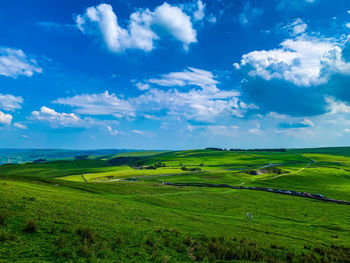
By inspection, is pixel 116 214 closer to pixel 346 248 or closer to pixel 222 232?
pixel 222 232

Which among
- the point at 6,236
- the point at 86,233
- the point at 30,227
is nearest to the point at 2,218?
the point at 30,227

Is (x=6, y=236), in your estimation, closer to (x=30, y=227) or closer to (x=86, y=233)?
(x=30, y=227)

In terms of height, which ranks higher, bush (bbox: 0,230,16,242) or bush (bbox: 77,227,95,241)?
bush (bbox: 0,230,16,242)

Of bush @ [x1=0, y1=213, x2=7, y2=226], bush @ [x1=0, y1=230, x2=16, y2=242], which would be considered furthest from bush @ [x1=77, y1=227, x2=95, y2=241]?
bush @ [x1=0, y1=213, x2=7, y2=226]

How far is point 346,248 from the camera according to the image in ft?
96.1

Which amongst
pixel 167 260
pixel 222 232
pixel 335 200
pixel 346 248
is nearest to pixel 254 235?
pixel 222 232

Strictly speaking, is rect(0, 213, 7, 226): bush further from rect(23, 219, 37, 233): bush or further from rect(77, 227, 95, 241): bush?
rect(77, 227, 95, 241): bush

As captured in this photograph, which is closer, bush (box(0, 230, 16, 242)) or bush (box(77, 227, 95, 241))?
bush (box(0, 230, 16, 242))

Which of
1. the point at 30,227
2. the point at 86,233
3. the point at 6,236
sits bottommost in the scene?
the point at 86,233

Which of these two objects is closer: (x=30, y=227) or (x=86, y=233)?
(x=30, y=227)

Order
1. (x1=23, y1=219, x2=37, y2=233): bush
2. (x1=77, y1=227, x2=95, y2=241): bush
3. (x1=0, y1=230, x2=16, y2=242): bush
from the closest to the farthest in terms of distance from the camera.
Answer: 1. (x1=0, y1=230, x2=16, y2=242): bush
2. (x1=23, y1=219, x2=37, y2=233): bush
3. (x1=77, y1=227, x2=95, y2=241): bush

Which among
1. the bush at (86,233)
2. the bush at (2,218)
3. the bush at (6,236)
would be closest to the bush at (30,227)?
the bush at (6,236)

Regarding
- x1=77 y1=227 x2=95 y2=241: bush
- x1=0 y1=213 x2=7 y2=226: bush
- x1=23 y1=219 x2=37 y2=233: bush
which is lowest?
x1=77 y1=227 x2=95 y2=241: bush

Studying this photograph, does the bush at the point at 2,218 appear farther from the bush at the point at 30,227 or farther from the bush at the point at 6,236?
the bush at the point at 6,236
